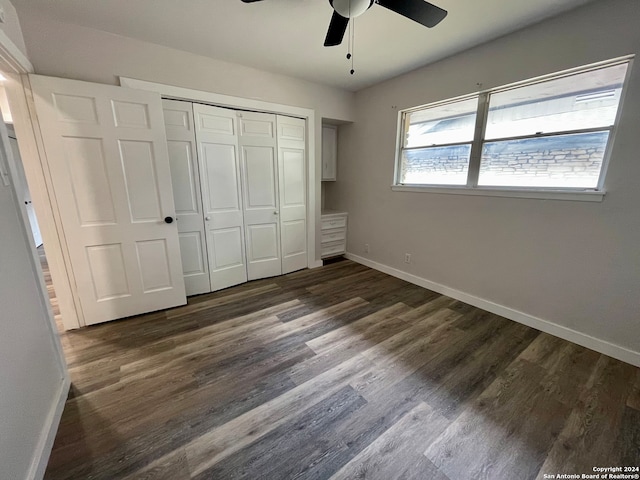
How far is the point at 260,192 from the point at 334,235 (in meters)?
1.49

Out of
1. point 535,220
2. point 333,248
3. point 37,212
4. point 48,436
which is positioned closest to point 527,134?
point 535,220

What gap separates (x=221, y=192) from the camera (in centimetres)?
300

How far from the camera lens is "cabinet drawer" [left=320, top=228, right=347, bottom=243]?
4.12 meters

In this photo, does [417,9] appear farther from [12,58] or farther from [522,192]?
[12,58]

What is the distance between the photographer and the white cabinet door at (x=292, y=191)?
3365 mm

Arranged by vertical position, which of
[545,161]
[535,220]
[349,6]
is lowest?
[535,220]

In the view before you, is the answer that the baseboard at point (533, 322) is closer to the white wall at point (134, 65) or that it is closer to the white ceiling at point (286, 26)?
the white ceiling at point (286, 26)

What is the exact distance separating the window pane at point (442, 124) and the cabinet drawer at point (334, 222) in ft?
4.89

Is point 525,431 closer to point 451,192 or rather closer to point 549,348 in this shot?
point 549,348

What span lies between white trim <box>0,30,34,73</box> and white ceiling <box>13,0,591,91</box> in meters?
0.41

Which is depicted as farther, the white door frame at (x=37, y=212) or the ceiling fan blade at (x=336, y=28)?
the ceiling fan blade at (x=336, y=28)

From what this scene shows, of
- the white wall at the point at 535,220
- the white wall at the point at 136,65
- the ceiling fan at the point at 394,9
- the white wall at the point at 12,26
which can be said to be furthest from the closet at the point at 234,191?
the ceiling fan at the point at 394,9

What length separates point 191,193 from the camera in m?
2.80

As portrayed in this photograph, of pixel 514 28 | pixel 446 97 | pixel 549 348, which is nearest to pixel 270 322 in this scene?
pixel 549 348
